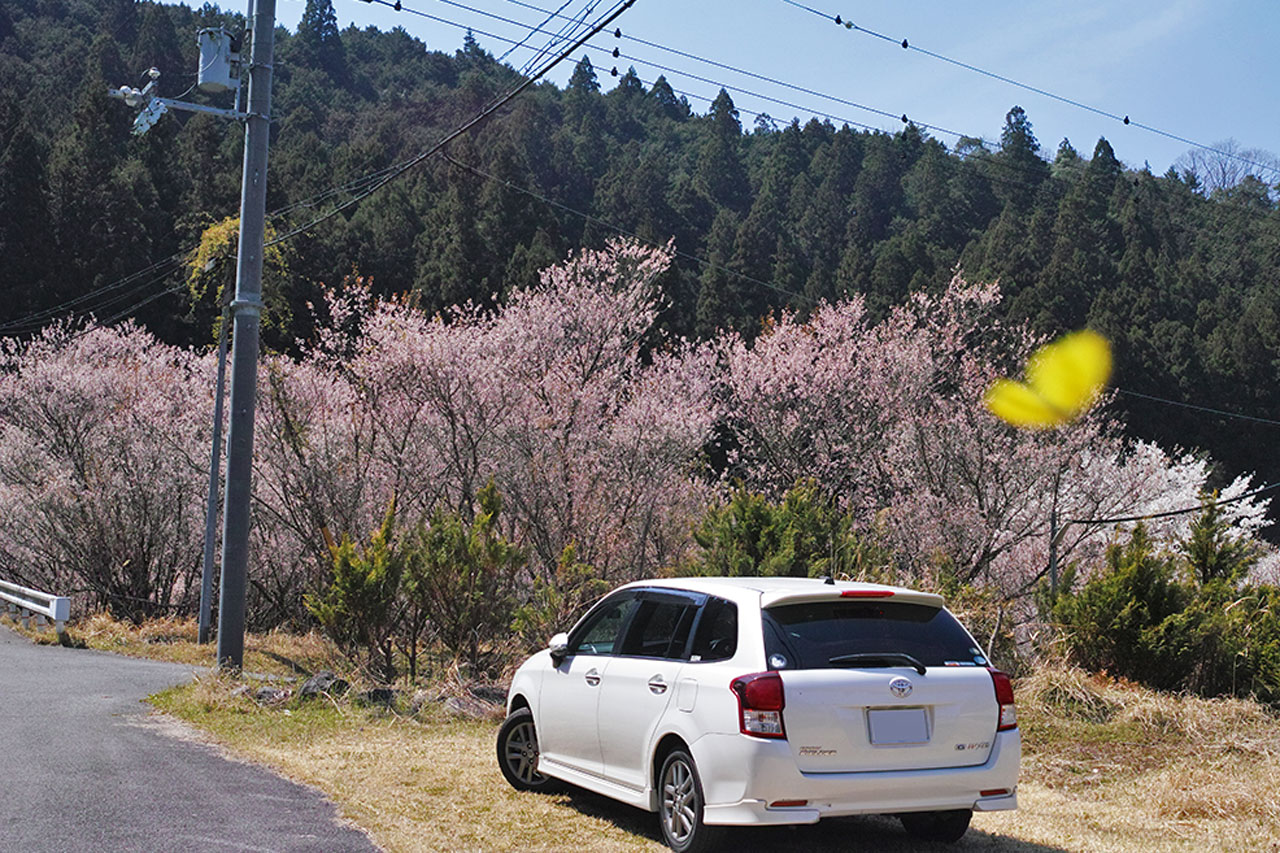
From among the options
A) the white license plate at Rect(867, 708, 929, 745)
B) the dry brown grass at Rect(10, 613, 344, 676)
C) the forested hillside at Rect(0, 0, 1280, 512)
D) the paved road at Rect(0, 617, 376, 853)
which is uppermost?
the forested hillside at Rect(0, 0, 1280, 512)

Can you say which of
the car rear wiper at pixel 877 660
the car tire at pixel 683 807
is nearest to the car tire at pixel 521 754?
the car tire at pixel 683 807

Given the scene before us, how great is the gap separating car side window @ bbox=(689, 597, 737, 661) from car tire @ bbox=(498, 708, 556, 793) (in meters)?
1.84

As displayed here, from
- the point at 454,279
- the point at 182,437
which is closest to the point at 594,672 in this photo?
the point at 182,437

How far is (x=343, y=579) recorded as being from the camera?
39.1ft

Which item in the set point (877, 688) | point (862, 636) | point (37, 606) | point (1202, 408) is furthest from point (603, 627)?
point (1202, 408)

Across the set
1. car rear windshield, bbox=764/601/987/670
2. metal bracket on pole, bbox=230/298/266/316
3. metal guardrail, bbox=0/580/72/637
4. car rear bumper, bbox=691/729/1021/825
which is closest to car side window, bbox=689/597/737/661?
car rear windshield, bbox=764/601/987/670

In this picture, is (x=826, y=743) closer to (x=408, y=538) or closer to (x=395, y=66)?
(x=408, y=538)

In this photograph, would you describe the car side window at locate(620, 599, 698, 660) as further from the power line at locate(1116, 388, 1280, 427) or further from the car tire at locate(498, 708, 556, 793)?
the power line at locate(1116, 388, 1280, 427)

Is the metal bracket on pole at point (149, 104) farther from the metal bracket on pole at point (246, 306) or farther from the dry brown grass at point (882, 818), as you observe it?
the dry brown grass at point (882, 818)

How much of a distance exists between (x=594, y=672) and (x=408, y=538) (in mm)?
6685

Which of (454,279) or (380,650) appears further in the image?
(454,279)

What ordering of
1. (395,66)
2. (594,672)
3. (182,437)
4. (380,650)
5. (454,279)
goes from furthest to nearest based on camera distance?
(395,66)
(454,279)
(182,437)
(380,650)
(594,672)

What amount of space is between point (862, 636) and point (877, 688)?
0.35 metres

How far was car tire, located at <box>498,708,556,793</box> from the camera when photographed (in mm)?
7582
